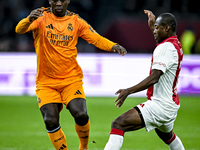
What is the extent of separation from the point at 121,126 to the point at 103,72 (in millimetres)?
7430

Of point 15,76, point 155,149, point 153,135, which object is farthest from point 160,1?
point 155,149

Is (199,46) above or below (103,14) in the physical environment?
below

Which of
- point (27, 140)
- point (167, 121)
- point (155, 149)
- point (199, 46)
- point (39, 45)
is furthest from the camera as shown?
point (199, 46)

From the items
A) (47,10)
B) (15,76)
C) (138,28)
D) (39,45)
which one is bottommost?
(15,76)

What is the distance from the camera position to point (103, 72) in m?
11.5

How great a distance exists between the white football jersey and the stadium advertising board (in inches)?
280

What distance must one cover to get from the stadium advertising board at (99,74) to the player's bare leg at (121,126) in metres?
7.28

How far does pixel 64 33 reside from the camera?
16.6 ft

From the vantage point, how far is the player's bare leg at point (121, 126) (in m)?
4.09

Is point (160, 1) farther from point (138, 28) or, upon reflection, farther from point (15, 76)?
point (15, 76)

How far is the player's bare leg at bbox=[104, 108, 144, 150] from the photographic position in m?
4.09

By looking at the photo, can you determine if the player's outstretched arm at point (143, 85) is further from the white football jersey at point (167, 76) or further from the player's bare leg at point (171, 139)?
the player's bare leg at point (171, 139)

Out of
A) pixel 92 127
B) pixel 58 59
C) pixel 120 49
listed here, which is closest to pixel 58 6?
pixel 58 59

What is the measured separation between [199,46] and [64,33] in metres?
12.1
